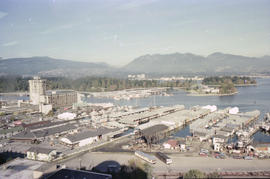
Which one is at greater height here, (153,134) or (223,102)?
(223,102)

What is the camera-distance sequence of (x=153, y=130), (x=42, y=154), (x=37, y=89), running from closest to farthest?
(x=42, y=154), (x=153, y=130), (x=37, y=89)

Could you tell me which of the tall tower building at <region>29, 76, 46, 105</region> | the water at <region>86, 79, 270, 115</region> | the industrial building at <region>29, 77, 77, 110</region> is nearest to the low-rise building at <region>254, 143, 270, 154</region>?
the water at <region>86, 79, 270, 115</region>

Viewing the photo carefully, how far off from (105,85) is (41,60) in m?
7.80

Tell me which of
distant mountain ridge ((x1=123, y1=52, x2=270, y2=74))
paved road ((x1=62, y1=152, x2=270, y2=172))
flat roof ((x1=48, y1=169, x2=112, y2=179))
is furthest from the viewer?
distant mountain ridge ((x1=123, y1=52, x2=270, y2=74))

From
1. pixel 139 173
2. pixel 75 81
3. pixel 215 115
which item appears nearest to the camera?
pixel 139 173

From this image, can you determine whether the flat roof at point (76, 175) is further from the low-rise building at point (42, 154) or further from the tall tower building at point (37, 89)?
the tall tower building at point (37, 89)

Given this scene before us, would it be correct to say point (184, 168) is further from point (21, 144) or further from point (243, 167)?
point (21, 144)

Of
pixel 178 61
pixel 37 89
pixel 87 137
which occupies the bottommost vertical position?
pixel 87 137

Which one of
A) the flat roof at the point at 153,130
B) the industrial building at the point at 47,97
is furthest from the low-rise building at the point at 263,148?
the industrial building at the point at 47,97

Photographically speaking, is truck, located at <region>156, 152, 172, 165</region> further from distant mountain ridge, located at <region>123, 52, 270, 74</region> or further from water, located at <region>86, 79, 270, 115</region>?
distant mountain ridge, located at <region>123, 52, 270, 74</region>

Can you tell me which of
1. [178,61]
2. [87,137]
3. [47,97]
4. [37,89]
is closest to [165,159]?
[87,137]

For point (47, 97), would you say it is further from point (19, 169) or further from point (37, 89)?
point (19, 169)

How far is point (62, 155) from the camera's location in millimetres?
4699

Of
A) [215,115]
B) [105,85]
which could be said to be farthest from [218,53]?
[215,115]
